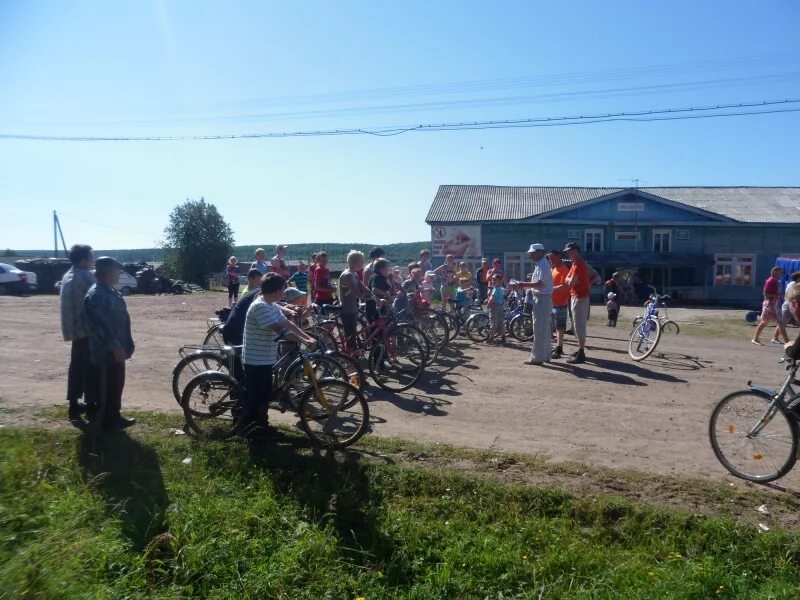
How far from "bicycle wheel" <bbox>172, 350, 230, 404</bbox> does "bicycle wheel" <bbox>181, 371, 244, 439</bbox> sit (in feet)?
1.23

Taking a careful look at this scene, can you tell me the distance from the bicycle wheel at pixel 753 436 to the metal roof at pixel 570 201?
1070 inches

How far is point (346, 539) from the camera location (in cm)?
448

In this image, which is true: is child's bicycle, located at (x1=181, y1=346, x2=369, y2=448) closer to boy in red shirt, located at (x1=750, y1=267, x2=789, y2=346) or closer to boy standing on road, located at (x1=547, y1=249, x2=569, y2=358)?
boy standing on road, located at (x1=547, y1=249, x2=569, y2=358)

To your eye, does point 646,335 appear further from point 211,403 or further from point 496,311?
point 211,403

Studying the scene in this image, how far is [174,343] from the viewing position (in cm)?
1302

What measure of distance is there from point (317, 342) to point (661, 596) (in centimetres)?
401

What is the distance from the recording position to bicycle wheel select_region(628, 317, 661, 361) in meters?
10.9

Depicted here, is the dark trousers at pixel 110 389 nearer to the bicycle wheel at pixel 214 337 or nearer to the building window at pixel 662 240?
the bicycle wheel at pixel 214 337

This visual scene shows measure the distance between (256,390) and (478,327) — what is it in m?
7.71

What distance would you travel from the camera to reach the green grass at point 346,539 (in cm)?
391

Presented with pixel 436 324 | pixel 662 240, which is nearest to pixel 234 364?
pixel 436 324

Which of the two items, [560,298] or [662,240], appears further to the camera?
[662,240]

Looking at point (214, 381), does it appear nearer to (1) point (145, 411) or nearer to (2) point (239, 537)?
(1) point (145, 411)

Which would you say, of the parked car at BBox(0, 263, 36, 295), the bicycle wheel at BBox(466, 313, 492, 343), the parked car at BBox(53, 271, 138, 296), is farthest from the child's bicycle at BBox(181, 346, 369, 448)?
the parked car at BBox(0, 263, 36, 295)
